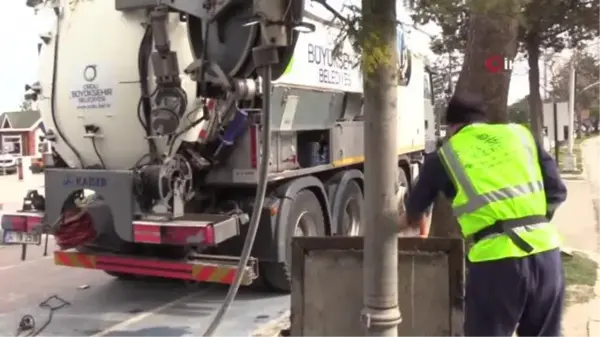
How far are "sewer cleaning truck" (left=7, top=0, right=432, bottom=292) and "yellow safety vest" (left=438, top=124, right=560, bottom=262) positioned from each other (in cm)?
195

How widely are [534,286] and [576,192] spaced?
51.8 feet

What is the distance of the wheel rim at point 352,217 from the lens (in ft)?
27.4

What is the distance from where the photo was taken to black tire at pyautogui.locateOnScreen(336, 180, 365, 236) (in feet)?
26.2

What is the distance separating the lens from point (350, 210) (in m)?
→ 8.49

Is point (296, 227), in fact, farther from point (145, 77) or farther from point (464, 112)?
point (464, 112)

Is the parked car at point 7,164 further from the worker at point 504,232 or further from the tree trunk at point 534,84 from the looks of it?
the worker at point 504,232

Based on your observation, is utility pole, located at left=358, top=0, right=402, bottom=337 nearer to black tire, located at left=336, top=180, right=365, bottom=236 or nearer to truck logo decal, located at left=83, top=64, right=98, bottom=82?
truck logo decal, located at left=83, top=64, right=98, bottom=82

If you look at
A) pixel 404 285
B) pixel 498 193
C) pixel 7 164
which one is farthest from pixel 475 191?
pixel 7 164

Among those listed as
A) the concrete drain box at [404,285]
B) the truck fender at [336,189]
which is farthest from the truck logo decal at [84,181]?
the truck fender at [336,189]

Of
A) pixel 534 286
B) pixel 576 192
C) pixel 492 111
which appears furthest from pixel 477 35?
pixel 576 192

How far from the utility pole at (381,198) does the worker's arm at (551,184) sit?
85cm

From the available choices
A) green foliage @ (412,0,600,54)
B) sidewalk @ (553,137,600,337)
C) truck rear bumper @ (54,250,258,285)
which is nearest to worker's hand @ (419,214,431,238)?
green foliage @ (412,0,600,54)

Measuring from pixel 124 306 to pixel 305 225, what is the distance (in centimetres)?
180

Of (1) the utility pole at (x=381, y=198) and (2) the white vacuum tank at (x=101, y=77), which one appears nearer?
(1) the utility pole at (x=381, y=198)
